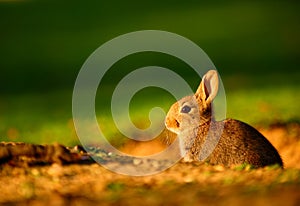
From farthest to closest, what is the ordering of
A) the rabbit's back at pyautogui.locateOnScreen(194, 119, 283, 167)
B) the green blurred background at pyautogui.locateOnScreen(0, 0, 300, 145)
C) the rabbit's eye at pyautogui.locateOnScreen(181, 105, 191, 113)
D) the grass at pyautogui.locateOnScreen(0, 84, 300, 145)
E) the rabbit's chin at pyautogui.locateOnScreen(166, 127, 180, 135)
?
the green blurred background at pyautogui.locateOnScreen(0, 0, 300, 145) → the grass at pyautogui.locateOnScreen(0, 84, 300, 145) → the rabbit's chin at pyautogui.locateOnScreen(166, 127, 180, 135) → the rabbit's eye at pyautogui.locateOnScreen(181, 105, 191, 113) → the rabbit's back at pyautogui.locateOnScreen(194, 119, 283, 167)

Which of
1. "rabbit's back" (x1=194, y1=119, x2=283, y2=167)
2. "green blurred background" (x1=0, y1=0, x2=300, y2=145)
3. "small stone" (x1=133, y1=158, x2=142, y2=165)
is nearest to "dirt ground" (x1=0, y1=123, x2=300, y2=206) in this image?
"small stone" (x1=133, y1=158, x2=142, y2=165)

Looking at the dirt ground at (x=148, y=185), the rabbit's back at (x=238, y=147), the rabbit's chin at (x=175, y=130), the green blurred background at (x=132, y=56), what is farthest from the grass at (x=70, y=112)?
the dirt ground at (x=148, y=185)

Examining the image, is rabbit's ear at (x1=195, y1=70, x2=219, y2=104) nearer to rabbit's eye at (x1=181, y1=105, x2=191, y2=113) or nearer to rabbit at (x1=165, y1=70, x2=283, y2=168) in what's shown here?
rabbit at (x1=165, y1=70, x2=283, y2=168)

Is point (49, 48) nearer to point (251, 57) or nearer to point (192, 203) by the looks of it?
point (251, 57)

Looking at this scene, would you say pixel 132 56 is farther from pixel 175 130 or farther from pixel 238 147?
pixel 238 147

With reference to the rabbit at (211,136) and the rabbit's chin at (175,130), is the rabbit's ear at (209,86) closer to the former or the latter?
the rabbit at (211,136)
